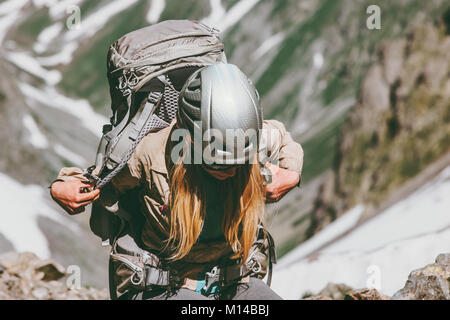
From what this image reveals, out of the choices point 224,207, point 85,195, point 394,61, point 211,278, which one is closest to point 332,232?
point 394,61

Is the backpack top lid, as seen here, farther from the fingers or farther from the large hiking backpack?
the fingers

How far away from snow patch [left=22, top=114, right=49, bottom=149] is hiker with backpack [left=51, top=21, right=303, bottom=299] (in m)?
60.5

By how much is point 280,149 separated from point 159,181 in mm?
996

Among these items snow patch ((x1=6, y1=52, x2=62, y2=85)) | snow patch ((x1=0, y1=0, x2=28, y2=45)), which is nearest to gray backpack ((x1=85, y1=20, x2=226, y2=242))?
snow patch ((x1=6, y1=52, x2=62, y2=85))

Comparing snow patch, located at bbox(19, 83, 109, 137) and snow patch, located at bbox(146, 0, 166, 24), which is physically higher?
snow patch, located at bbox(146, 0, 166, 24)

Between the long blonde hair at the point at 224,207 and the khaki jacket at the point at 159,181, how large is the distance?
4.3 inches

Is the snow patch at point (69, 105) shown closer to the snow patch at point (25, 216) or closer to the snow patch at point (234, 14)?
the snow patch at point (234, 14)

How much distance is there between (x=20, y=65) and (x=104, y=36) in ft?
35.9

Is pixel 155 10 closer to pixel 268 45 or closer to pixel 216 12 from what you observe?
pixel 216 12

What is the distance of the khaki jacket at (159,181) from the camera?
553 cm

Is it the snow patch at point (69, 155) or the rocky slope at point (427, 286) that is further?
the snow patch at point (69, 155)

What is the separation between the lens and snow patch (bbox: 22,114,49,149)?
6556 cm

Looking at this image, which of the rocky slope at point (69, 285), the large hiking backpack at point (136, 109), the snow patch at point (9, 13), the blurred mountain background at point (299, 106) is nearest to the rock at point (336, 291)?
the rocky slope at point (69, 285)

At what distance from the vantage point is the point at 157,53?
19.9 ft
